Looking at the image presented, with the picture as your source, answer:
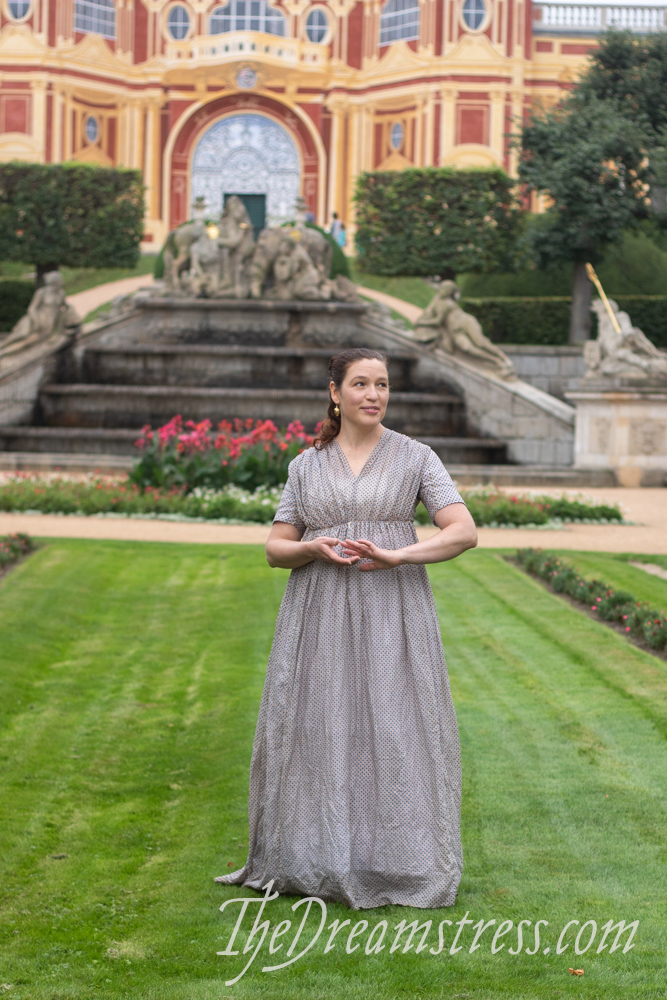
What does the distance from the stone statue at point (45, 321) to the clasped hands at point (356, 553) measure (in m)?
18.4

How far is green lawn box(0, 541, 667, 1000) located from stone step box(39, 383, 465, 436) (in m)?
10.3

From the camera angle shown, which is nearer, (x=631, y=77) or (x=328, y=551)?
(x=328, y=551)

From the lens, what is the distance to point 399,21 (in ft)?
144

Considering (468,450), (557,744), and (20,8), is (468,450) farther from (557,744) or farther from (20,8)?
(20,8)

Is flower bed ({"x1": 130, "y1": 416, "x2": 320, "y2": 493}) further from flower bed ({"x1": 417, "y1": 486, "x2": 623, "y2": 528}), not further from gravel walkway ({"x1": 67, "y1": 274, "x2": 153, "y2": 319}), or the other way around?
gravel walkway ({"x1": 67, "y1": 274, "x2": 153, "y2": 319})

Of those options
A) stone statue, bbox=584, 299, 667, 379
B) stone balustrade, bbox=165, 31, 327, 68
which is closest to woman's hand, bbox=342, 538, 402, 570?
stone statue, bbox=584, 299, 667, 379

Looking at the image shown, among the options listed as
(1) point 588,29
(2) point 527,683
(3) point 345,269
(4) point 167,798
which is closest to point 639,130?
(3) point 345,269

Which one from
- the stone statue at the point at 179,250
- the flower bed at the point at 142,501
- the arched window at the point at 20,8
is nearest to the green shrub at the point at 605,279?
the stone statue at the point at 179,250

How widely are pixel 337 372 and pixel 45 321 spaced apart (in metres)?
18.6

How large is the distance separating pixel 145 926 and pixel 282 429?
49.1ft

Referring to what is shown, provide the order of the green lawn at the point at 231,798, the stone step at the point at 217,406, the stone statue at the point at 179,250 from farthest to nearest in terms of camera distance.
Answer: the stone statue at the point at 179,250 < the stone step at the point at 217,406 < the green lawn at the point at 231,798

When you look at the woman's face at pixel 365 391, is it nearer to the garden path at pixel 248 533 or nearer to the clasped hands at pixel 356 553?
the clasped hands at pixel 356 553

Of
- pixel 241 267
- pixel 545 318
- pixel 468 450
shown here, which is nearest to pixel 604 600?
pixel 468 450

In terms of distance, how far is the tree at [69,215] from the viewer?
32.7m
